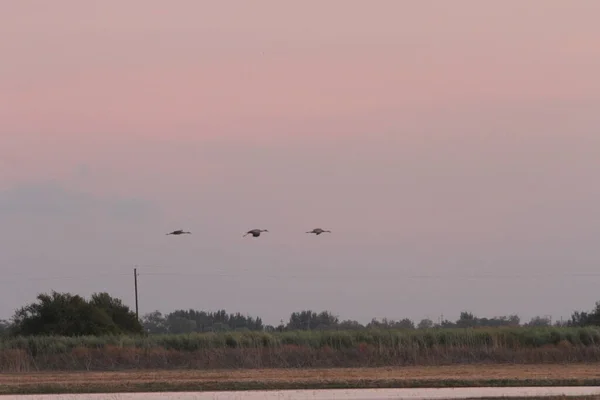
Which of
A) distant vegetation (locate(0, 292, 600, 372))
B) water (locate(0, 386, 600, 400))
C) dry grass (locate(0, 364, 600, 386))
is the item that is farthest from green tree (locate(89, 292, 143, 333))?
water (locate(0, 386, 600, 400))

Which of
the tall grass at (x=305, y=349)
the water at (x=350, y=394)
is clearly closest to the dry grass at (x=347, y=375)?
the water at (x=350, y=394)

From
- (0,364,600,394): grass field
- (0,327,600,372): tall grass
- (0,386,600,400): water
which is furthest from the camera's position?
(0,327,600,372): tall grass

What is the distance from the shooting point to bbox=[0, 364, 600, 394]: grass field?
24094 millimetres

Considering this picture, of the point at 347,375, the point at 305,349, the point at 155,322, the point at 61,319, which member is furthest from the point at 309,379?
the point at 155,322

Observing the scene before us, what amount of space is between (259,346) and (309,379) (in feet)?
41.8

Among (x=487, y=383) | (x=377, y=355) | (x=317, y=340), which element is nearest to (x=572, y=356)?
(x=377, y=355)

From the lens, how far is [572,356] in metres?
36.7

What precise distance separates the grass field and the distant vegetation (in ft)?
12.1

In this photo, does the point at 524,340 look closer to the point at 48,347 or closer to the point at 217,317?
the point at 48,347

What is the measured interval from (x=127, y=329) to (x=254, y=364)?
634 inches

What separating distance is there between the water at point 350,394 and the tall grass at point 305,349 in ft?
39.7

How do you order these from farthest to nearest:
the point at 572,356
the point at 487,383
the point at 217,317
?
the point at 217,317, the point at 572,356, the point at 487,383

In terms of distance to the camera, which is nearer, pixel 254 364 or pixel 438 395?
pixel 438 395

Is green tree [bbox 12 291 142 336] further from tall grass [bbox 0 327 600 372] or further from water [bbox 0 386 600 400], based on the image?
water [bbox 0 386 600 400]
